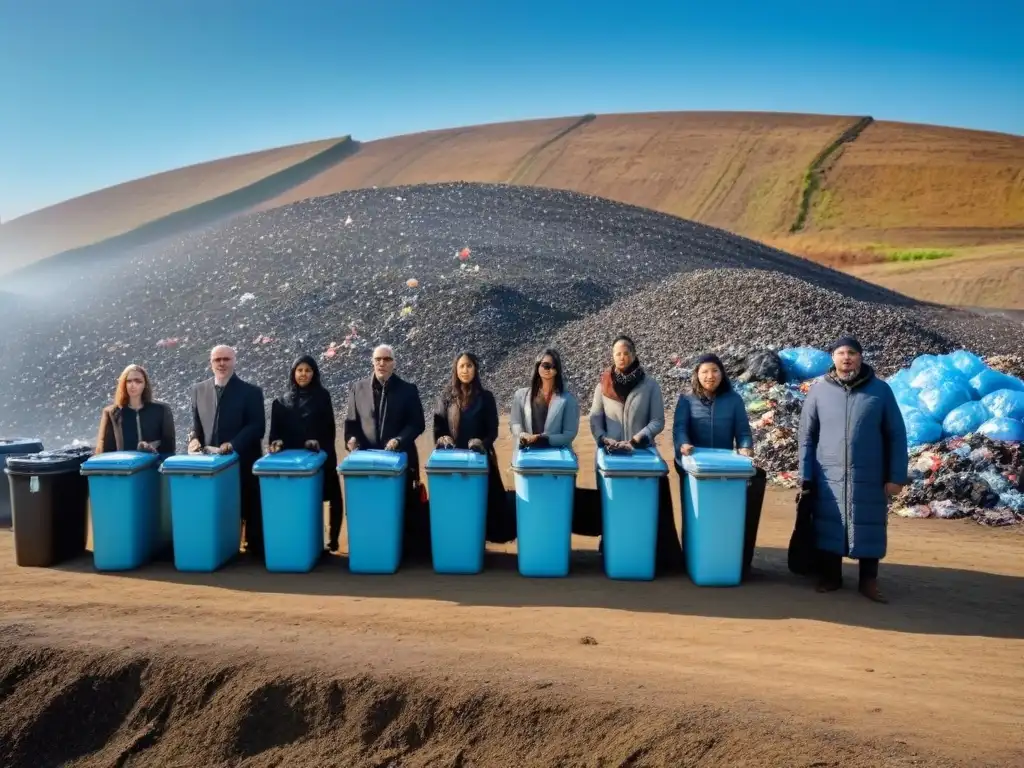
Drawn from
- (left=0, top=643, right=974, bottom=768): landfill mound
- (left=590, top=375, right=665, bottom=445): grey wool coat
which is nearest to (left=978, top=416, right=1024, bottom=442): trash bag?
(left=590, top=375, right=665, bottom=445): grey wool coat

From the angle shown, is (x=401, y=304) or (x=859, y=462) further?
(x=401, y=304)

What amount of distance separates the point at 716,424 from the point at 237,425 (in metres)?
3.75

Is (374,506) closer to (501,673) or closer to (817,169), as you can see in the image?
(501,673)

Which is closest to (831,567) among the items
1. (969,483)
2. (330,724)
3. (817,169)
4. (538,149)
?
(969,483)

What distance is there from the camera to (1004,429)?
34.5 feet

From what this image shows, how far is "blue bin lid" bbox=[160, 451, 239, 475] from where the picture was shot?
724 centimetres

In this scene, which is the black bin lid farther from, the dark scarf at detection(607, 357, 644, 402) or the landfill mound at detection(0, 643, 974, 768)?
the dark scarf at detection(607, 357, 644, 402)

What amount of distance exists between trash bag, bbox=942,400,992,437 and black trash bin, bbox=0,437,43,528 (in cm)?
965

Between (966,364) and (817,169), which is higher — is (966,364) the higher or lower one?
the lower one

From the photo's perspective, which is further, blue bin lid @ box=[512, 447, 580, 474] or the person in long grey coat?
blue bin lid @ box=[512, 447, 580, 474]

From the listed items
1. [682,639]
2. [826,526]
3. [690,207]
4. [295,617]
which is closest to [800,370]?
[826,526]

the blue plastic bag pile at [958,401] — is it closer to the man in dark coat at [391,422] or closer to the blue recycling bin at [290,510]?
the man in dark coat at [391,422]

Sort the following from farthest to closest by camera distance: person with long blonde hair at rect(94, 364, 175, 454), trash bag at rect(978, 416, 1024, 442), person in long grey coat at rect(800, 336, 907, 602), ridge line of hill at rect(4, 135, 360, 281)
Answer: ridge line of hill at rect(4, 135, 360, 281) → trash bag at rect(978, 416, 1024, 442) → person with long blonde hair at rect(94, 364, 175, 454) → person in long grey coat at rect(800, 336, 907, 602)

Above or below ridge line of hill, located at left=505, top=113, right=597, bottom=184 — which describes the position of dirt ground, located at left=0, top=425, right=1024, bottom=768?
below
